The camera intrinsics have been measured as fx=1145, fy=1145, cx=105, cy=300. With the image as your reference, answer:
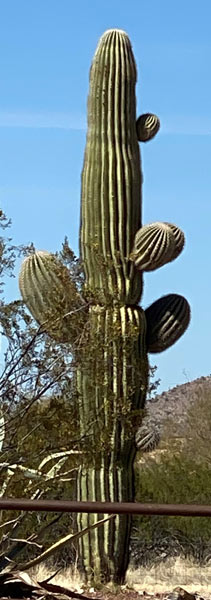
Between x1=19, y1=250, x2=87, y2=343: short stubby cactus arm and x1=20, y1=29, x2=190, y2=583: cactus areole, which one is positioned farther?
x1=20, y1=29, x2=190, y2=583: cactus areole

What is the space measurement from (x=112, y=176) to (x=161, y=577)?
522cm

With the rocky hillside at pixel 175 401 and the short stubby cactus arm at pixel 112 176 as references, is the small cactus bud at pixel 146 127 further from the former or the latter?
the rocky hillside at pixel 175 401

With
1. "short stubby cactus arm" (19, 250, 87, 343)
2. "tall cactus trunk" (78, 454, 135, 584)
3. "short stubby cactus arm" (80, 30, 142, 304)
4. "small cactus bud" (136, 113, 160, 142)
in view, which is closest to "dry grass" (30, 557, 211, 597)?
"tall cactus trunk" (78, 454, 135, 584)

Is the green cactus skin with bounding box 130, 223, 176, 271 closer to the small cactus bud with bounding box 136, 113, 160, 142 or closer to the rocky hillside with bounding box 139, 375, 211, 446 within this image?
the small cactus bud with bounding box 136, 113, 160, 142

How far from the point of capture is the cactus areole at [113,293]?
11133 mm

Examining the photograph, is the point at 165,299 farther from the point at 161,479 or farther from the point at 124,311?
the point at 161,479

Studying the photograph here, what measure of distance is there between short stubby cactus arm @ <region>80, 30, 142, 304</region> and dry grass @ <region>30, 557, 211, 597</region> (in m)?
3.05

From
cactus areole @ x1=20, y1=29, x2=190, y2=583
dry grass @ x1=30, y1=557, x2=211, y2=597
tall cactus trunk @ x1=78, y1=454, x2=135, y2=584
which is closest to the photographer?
cactus areole @ x1=20, y1=29, x2=190, y2=583

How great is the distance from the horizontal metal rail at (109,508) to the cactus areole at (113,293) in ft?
22.7

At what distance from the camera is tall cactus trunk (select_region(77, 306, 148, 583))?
35.8 feet

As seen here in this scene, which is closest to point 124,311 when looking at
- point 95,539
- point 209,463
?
point 95,539

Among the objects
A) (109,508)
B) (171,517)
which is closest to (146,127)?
(171,517)

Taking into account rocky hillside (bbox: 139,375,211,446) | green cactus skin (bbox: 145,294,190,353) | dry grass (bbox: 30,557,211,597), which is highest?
rocky hillside (bbox: 139,375,211,446)

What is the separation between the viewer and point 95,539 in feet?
38.3
